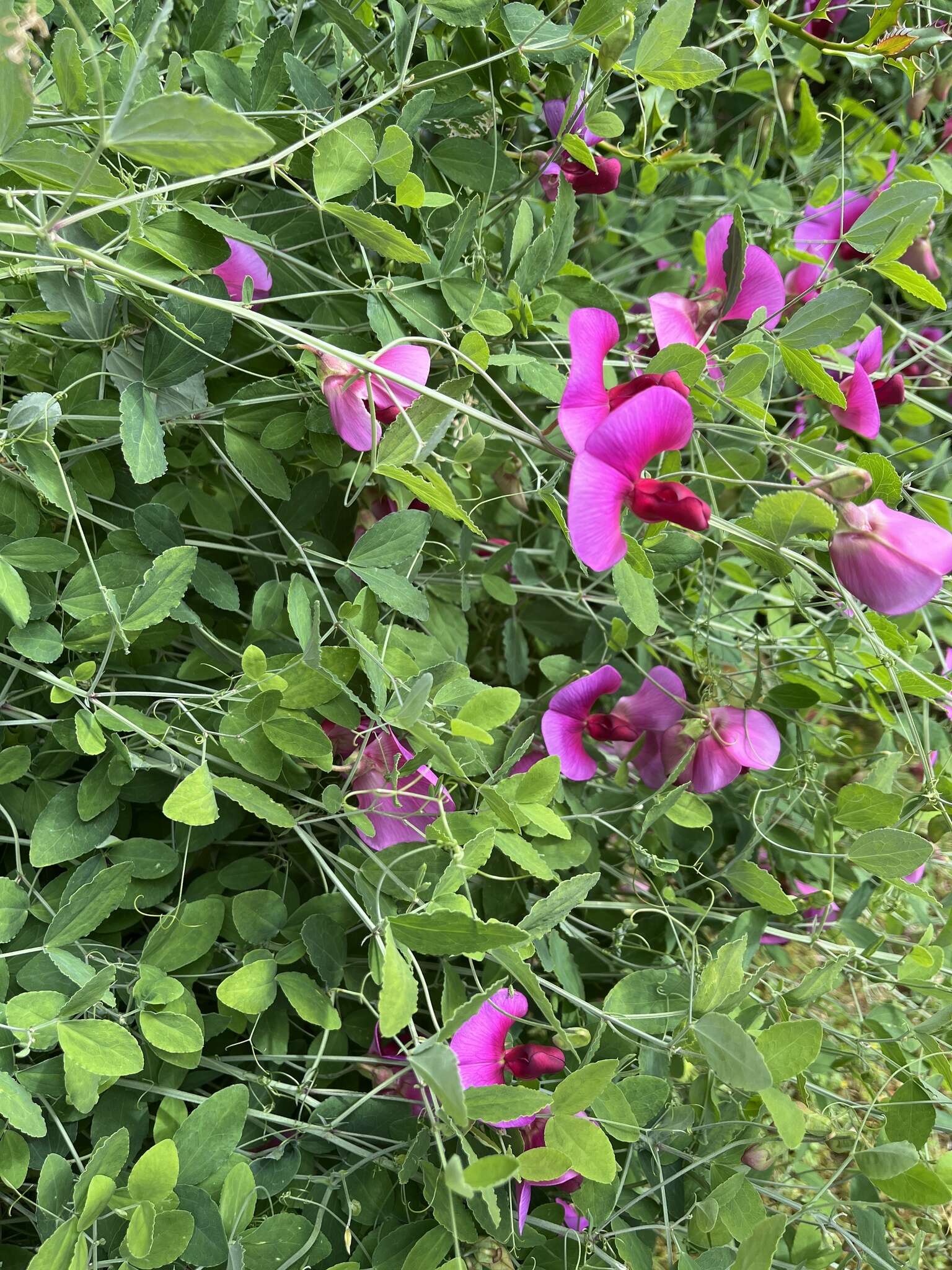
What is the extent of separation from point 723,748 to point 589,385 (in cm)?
38

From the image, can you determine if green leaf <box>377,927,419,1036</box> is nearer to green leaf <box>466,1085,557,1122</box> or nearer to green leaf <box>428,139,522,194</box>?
green leaf <box>466,1085,557,1122</box>

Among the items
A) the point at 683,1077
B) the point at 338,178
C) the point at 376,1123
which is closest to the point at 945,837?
the point at 683,1077

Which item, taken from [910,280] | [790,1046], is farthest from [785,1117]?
[910,280]

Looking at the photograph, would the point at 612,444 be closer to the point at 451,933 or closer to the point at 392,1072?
the point at 451,933

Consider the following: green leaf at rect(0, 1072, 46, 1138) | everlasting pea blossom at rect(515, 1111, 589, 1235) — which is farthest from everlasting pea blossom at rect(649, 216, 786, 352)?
green leaf at rect(0, 1072, 46, 1138)

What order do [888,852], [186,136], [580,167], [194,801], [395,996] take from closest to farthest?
[186,136] < [395,996] < [194,801] < [888,852] < [580,167]

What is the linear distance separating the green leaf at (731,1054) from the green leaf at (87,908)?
424mm

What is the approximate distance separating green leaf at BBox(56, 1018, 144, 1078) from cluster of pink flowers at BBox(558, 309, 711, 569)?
0.44 m

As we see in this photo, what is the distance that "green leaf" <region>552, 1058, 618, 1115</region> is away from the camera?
59 cm

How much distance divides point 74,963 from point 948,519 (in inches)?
39.8

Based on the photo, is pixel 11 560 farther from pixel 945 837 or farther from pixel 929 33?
pixel 945 837

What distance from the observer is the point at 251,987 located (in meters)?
0.69

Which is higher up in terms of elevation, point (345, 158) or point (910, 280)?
point (345, 158)

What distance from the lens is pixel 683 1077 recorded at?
0.84 meters
